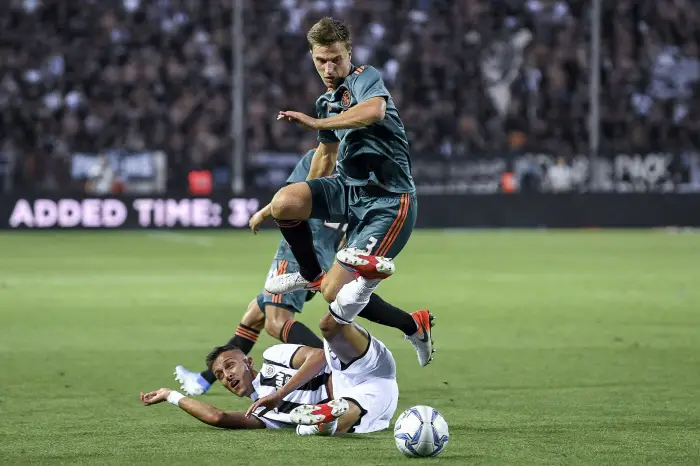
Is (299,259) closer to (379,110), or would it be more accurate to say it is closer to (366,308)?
Answer: (366,308)

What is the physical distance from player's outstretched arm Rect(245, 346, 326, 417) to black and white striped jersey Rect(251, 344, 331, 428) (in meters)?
0.05

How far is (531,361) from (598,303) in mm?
4563

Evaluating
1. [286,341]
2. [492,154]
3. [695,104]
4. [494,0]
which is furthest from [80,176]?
[286,341]

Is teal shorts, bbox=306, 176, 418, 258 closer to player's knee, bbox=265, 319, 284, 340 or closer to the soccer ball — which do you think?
player's knee, bbox=265, 319, 284, 340

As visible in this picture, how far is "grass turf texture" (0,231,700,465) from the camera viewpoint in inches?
252

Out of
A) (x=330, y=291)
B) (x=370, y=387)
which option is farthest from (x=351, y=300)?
(x=370, y=387)

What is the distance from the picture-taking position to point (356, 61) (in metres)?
29.8

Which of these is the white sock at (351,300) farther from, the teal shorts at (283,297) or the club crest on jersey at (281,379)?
the teal shorts at (283,297)

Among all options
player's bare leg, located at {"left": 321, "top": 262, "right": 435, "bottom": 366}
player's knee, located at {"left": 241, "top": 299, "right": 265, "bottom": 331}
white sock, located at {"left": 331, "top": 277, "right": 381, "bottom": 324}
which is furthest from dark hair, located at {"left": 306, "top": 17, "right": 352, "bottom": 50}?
player's knee, located at {"left": 241, "top": 299, "right": 265, "bottom": 331}

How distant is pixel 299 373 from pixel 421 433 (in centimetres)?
102

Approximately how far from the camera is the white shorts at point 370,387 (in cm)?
684

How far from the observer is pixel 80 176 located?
89.0ft

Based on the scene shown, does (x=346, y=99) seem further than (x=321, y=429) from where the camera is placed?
Yes

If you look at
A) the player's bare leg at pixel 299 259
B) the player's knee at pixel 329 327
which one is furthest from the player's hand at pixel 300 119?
the player's knee at pixel 329 327
